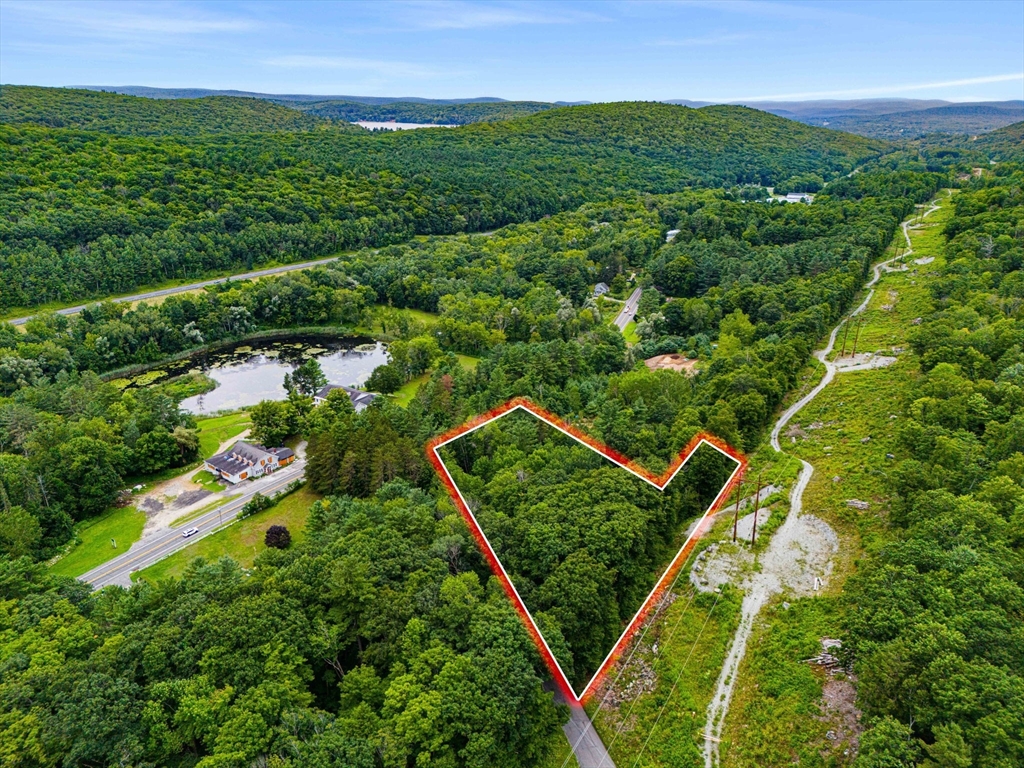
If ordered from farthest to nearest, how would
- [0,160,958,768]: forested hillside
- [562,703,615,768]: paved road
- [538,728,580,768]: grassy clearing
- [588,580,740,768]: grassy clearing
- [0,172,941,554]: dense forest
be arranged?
[0,172,941,554]: dense forest → [588,580,740,768]: grassy clearing → [562,703,615,768]: paved road → [538,728,580,768]: grassy clearing → [0,160,958,768]: forested hillside

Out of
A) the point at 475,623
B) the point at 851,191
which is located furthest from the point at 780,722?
the point at 851,191

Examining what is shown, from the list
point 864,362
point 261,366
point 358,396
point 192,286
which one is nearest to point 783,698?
point 864,362

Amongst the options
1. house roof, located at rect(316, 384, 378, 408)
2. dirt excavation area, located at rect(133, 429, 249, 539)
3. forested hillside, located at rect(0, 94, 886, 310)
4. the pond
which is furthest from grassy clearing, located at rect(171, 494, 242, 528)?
forested hillside, located at rect(0, 94, 886, 310)

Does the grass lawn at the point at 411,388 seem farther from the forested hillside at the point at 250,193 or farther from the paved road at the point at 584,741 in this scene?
the forested hillside at the point at 250,193

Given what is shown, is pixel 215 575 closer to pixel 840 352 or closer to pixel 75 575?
pixel 75 575

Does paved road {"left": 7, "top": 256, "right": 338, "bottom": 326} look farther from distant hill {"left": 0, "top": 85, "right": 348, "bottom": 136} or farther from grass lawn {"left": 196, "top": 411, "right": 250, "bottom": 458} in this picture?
distant hill {"left": 0, "top": 85, "right": 348, "bottom": 136}

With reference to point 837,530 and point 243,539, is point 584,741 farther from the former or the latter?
point 243,539

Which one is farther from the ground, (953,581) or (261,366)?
(953,581)
